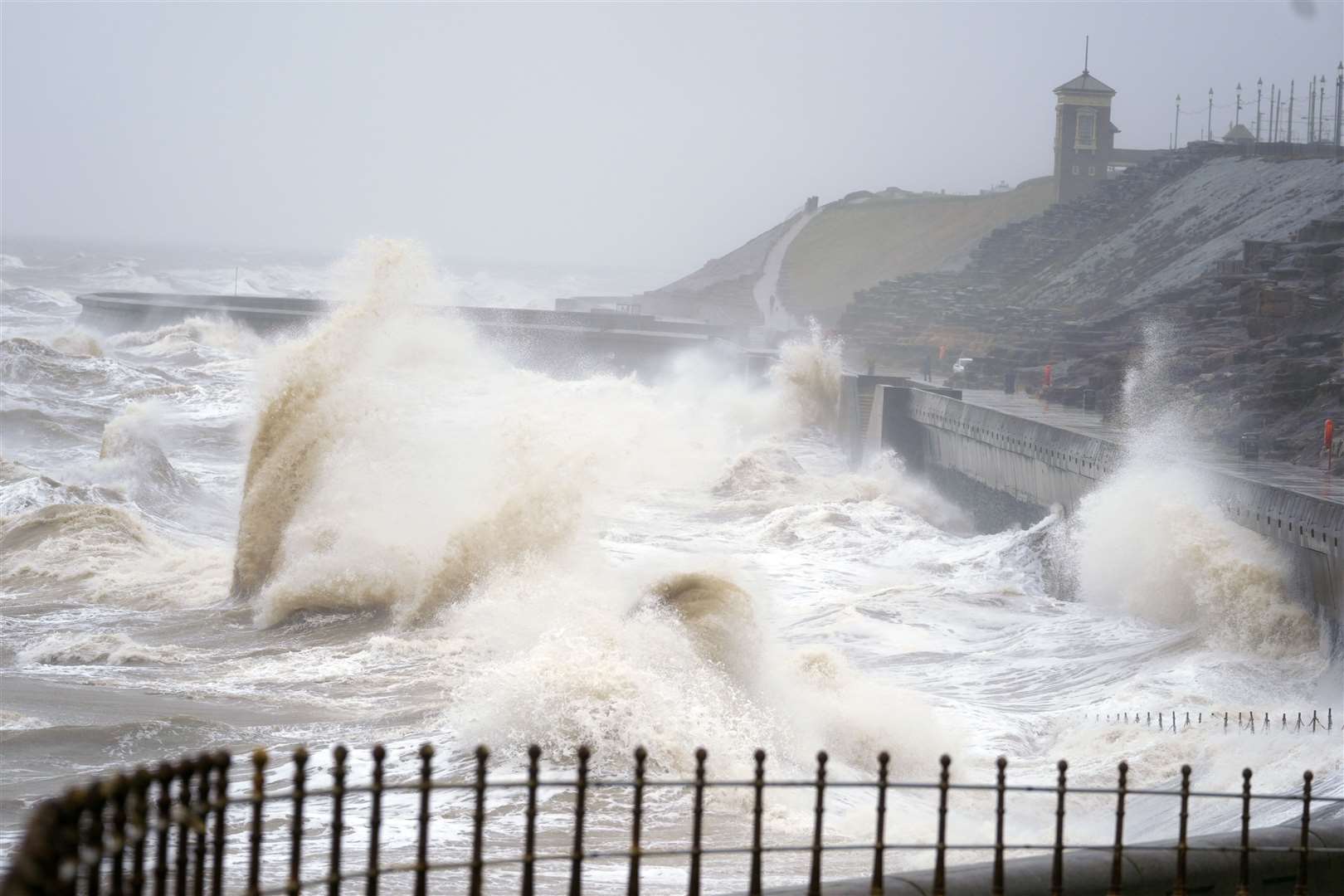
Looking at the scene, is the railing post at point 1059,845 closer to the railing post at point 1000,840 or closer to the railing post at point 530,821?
the railing post at point 1000,840

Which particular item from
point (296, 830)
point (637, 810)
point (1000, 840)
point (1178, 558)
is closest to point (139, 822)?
point (296, 830)

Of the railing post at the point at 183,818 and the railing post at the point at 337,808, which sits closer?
the railing post at the point at 183,818

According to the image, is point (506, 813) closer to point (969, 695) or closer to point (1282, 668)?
point (969, 695)

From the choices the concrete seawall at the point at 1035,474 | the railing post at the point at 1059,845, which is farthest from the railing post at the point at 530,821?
the concrete seawall at the point at 1035,474

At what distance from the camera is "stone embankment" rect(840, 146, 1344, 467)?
77.8 feet

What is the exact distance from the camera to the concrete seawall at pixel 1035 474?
13.6 m

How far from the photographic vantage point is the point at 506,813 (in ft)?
25.0

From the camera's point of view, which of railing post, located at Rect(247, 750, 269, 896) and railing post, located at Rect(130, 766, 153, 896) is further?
railing post, located at Rect(247, 750, 269, 896)

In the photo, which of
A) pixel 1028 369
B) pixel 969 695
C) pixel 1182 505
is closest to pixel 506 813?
pixel 969 695

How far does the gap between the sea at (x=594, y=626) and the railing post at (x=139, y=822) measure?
381cm

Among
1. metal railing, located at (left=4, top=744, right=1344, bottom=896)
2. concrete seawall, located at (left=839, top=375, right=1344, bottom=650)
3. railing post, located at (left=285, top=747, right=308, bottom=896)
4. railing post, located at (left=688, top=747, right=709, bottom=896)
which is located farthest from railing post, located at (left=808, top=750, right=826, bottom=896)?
concrete seawall, located at (left=839, top=375, right=1344, bottom=650)

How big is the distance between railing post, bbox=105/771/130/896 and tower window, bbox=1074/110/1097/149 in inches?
2621

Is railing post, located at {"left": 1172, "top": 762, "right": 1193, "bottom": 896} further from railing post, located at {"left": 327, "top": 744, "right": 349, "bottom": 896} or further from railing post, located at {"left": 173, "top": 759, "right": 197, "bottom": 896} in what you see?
railing post, located at {"left": 173, "top": 759, "right": 197, "bottom": 896}

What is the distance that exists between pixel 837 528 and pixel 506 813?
15437 mm
